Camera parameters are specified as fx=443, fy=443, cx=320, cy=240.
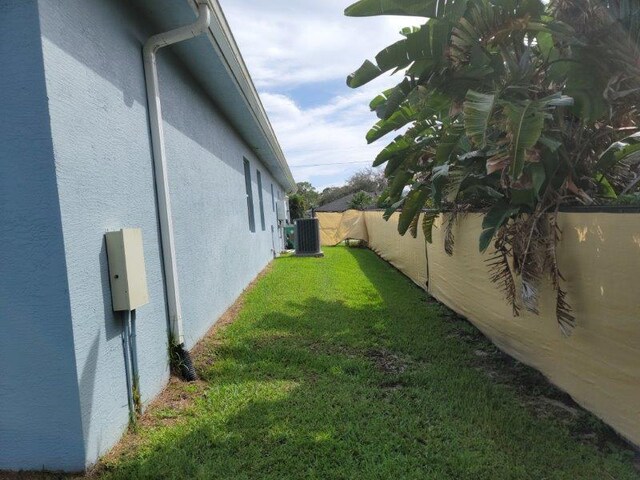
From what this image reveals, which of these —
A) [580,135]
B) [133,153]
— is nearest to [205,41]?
[133,153]

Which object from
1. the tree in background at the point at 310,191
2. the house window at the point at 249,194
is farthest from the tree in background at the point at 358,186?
the house window at the point at 249,194

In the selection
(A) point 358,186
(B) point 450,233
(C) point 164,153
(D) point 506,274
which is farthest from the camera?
(A) point 358,186

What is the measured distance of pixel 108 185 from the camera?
3012 millimetres

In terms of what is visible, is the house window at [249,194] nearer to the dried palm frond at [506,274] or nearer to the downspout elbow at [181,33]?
the downspout elbow at [181,33]

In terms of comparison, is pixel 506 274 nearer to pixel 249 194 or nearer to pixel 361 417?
pixel 361 417

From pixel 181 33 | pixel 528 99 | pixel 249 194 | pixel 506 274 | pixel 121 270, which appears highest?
pixel 181 33

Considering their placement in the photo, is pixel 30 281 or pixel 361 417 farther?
pixel 361 417

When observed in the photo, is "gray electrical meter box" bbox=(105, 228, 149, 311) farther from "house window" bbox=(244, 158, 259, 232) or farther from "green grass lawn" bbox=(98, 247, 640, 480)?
"house window" bbox=(244, 158, 259, 232)

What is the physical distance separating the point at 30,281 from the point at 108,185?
33.3 inches

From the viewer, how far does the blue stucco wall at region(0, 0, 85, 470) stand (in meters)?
2.38

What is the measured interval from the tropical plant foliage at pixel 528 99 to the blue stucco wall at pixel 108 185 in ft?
6.42

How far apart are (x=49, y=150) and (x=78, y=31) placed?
0.90 metres

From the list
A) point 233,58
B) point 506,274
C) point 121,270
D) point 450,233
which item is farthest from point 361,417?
point 233,58

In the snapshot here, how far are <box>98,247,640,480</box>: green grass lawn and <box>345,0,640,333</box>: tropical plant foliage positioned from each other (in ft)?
2.75
